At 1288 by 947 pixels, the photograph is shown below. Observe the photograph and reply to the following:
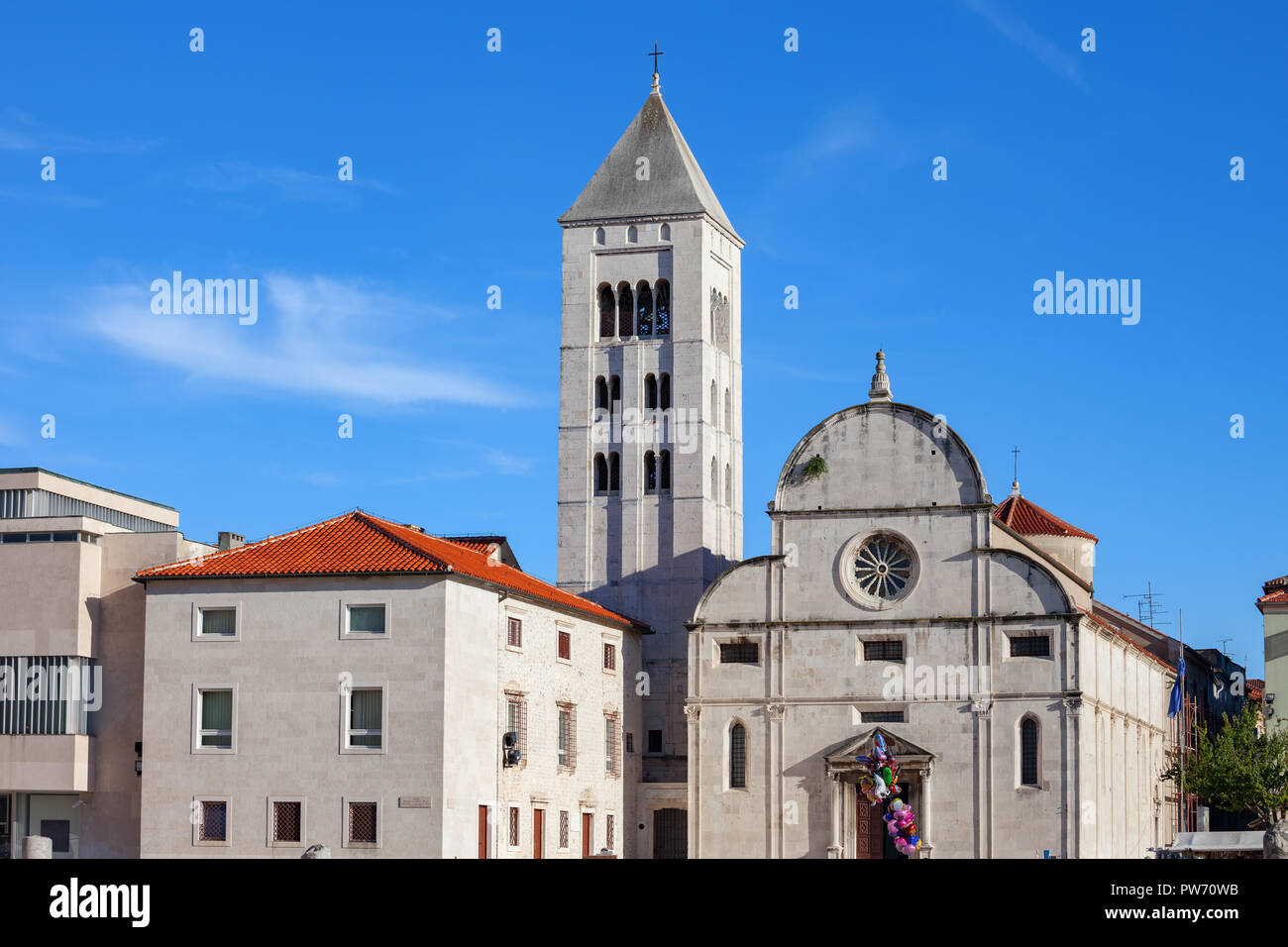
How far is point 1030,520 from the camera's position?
86188mm

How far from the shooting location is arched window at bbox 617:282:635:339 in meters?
80.2

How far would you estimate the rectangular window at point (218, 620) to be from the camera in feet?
181

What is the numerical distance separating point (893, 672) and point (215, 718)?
23146mm

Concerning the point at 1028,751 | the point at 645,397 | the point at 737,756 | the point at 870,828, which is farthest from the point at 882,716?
the point at 645,397

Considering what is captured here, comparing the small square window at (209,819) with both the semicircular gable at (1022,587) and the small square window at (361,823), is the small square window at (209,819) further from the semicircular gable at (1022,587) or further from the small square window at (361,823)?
the semicircular gable at (1022,587)

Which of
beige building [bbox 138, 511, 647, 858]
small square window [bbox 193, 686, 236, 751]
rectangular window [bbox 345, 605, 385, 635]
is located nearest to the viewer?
beige building [bbox 138, 511, 647, 858]

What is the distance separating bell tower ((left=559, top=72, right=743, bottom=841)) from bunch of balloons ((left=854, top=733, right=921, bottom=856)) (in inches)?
685

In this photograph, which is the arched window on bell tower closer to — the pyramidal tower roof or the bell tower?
the bell tower

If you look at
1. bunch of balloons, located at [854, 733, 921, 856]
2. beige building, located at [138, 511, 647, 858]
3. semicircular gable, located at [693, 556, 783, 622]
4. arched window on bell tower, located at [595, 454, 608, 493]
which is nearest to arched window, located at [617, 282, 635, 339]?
arched window on bell tower, located at [595, 454, 608, 493]

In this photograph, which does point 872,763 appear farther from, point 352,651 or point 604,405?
point 604,405

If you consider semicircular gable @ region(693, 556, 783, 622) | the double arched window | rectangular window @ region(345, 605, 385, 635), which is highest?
the double arched window

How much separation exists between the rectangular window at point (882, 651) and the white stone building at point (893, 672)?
68 millimetres
